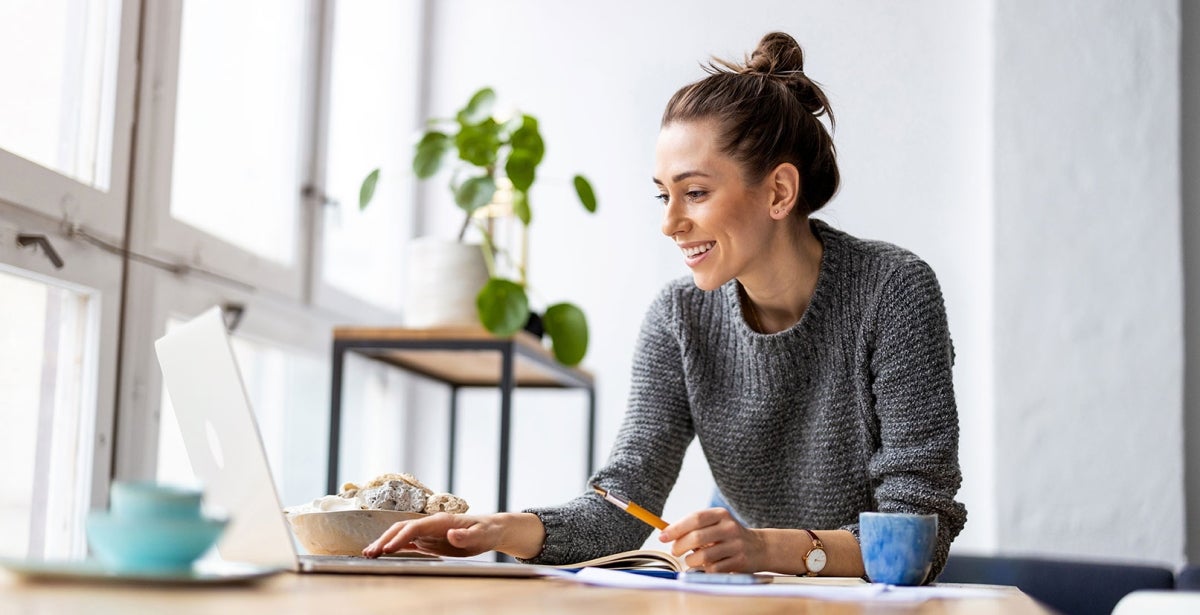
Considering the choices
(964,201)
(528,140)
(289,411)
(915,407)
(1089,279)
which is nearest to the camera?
(915,407)

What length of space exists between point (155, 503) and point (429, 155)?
1.79 m

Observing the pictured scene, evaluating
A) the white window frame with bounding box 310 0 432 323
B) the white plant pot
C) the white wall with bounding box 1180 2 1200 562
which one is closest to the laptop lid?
the white plant pot

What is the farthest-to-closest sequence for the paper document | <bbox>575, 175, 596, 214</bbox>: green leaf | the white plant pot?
<bbox>575, 175, 596, 214</bbox>: green leaf
the white plant pot
the paper document

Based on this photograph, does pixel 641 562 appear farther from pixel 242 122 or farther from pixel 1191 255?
pixel 1191 255

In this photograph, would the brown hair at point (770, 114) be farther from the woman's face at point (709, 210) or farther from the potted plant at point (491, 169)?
the potted plant at point (491, 169)

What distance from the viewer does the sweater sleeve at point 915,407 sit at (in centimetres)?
133

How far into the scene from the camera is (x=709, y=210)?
155cm

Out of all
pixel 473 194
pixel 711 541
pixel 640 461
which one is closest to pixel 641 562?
pixel 711 541

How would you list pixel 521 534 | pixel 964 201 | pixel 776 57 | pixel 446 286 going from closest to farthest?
pixel 521 534
pixel 776 57
pixel 446 286
pixel 964 201

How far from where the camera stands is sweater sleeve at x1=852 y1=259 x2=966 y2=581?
1332 mm

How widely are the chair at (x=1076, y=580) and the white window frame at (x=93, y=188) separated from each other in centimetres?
155

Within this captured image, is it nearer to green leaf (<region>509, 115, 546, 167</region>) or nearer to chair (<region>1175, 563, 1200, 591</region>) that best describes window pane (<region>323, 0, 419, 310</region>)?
green leaf (<region>509, 115, 546, 167</region>)

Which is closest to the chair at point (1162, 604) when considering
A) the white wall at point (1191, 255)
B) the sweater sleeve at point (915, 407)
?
the sweater sleeve at point (915, 407)

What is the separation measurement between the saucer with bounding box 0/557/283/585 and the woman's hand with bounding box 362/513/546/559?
0.95 ft
